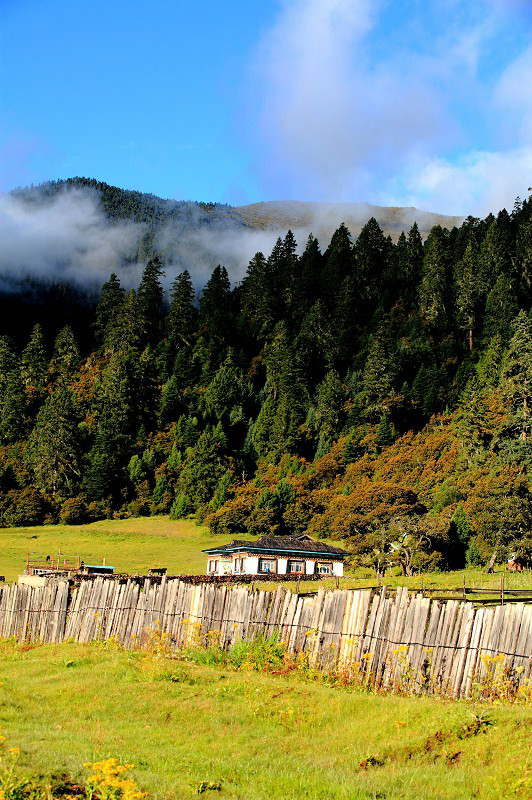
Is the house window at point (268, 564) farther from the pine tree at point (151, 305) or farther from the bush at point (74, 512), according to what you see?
the pine tree at point (151, 305)

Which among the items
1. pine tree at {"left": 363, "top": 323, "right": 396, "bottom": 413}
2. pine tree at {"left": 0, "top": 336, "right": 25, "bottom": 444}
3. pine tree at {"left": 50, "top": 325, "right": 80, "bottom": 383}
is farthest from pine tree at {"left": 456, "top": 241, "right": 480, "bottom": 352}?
pine tree at {"left": 0, "top": 336, "right": 25, "bottom": 444}

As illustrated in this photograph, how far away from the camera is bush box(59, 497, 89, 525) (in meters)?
100

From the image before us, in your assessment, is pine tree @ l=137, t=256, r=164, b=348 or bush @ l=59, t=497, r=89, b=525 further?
pine tree @ l=137, t=256, r=164, b=348

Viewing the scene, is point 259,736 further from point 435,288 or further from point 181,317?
point 181,317

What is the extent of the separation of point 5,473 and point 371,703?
102961 mm

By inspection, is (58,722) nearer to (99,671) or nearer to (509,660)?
(99,671)

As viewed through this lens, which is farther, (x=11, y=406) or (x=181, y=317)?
(x=181, y=317)

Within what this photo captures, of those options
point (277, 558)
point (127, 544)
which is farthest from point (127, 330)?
point (277, 558)

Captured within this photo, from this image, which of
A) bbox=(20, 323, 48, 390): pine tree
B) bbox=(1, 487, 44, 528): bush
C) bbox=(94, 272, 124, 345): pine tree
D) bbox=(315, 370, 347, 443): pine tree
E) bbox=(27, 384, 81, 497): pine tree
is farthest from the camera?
bbox=(94, 272, 124, 345): pine tree

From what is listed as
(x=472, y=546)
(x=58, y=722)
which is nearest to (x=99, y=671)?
(x=58, y=722)

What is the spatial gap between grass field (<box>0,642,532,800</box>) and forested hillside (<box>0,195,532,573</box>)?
47.3 m

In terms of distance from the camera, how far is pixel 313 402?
11894cm

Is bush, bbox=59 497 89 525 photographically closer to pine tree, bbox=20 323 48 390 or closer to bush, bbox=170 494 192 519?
bush, bbox=170 494 192 519

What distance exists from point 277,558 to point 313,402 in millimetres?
51872
